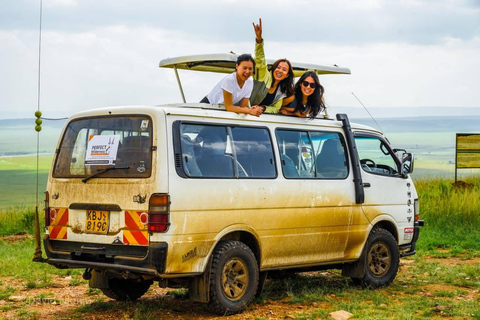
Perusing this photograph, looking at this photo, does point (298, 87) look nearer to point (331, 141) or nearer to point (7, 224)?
point (331, 141)

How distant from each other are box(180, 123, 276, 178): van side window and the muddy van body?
0.04ft

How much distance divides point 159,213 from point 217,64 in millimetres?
3182

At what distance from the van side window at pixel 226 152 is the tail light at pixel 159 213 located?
0.41 m

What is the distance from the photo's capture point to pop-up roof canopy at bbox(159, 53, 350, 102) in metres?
9.53

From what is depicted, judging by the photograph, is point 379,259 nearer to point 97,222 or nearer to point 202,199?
point 202,199

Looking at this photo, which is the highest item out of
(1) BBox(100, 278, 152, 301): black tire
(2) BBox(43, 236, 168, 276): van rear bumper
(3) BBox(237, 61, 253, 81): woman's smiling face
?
(3) BBox(237, 61, 253, 81): woman's smiling face

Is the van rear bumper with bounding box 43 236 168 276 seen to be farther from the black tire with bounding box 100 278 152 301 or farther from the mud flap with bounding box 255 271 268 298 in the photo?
the mud flap with bounding box 255 271 268 298

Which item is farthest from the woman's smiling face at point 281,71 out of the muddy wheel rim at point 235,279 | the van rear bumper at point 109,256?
the van rear bumper at point 109,256

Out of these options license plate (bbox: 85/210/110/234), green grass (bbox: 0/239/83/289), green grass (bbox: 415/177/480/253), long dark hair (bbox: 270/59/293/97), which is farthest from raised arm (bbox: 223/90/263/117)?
green grass (bbox: 415/177/480/253)

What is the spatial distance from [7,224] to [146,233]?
1071cm

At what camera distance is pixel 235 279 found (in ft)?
26.8

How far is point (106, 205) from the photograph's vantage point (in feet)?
25.3

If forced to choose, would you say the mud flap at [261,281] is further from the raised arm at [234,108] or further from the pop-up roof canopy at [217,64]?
the pop-up roof canopy at [217,64]

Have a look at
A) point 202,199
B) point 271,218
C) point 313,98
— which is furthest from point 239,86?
point 202,199
